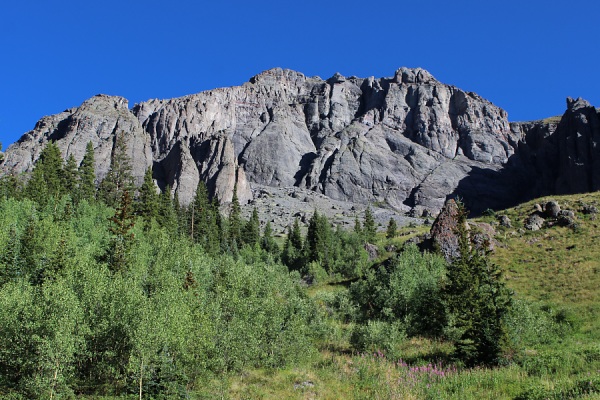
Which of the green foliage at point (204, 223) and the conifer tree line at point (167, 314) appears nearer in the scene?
the conifer tree line at point (167, 314)

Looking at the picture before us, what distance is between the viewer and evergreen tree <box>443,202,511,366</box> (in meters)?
26.9

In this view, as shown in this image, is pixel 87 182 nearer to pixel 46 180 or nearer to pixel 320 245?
pixel 46 180

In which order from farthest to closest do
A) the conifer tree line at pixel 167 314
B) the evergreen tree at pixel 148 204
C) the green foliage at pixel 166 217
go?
the green foliage at pixel 166 217 < the evergreen tree at pixel 148 204 < the conifer tree line at pixel 167 314

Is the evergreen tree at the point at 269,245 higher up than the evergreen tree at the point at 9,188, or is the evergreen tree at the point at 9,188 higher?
the evergreen tree at the point at 9,188

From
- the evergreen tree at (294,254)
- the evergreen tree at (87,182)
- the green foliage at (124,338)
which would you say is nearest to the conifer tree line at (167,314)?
the green foliage at (124,338)

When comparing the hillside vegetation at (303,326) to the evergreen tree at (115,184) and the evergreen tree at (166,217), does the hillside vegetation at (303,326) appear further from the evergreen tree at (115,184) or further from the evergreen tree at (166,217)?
the evergreen tree at (115,184)

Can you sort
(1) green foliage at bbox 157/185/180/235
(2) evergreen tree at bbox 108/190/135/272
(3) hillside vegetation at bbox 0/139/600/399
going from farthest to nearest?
(1) green foliage at bbox 157/185/180/235 → (2) evergreen tree at bbox 108/190/135/272 → (3) hillside vegetation at bbox 0/139/600/399

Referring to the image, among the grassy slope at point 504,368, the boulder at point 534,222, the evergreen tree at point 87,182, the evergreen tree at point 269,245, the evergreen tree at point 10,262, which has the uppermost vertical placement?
the evergreen tree at point 87,182

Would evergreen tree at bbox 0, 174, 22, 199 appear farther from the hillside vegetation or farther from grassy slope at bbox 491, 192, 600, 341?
grassy slope at bbox 491, 192, 600, 341

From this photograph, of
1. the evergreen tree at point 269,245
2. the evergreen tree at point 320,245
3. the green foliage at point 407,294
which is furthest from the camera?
the evergreen tree at point 269,245

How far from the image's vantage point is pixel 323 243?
117m

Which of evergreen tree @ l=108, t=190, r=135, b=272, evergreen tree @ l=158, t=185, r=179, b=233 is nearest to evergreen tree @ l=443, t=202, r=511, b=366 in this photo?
evergreen tree @ l=108, t=190, r=135, b=272

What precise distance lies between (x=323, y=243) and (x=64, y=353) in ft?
316

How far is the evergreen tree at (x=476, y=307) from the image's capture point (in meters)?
26.9
